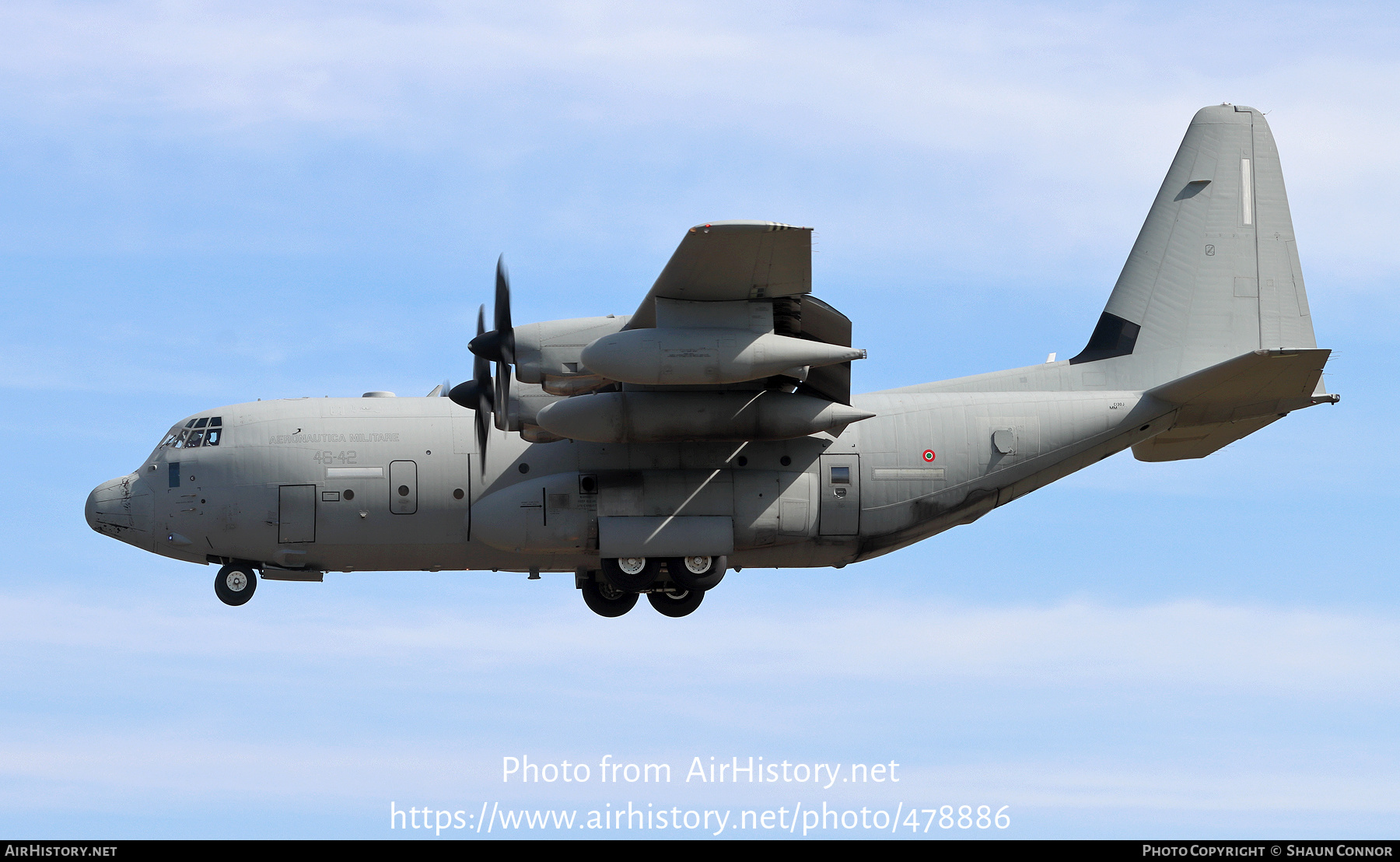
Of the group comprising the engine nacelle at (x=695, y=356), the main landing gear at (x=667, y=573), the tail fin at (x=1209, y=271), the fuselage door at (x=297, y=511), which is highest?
the tail fin at (x=1209, y=271)

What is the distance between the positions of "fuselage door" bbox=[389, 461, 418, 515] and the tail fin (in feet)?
33.1

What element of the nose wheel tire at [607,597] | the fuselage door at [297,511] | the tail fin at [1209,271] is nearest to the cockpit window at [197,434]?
the fuselage door at [297,511]

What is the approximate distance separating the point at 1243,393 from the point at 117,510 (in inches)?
642

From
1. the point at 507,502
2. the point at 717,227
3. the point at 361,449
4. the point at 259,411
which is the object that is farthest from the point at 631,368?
the point at 259,411

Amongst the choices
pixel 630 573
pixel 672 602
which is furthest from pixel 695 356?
pixel 672 602

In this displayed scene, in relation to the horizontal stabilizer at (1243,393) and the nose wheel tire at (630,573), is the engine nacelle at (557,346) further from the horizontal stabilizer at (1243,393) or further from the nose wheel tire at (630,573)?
the horizontal stabilizer at (1243,393)

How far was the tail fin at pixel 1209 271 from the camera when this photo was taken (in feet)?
73.0

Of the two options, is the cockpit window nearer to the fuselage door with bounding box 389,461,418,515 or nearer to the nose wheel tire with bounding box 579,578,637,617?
the fuselage door with bounding box 389,461,418,515

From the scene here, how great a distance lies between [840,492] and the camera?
20562 millimetres

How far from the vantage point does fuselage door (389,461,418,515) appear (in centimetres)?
2041

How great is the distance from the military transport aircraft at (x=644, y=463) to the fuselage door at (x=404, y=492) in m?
0.03

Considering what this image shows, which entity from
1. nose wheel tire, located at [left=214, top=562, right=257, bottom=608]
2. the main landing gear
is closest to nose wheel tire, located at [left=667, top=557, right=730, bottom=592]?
the main landing gear

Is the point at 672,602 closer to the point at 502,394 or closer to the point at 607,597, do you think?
the point at 607,597

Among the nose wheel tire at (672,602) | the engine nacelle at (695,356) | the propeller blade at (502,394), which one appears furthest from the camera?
the nose wheel tire at (672,602)
